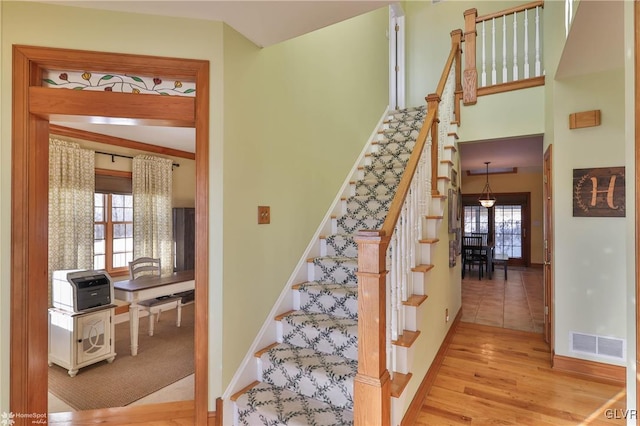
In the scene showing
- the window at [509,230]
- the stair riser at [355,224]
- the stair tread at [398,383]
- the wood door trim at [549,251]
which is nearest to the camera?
the stair tread at [398,383]

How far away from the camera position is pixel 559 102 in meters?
2.79

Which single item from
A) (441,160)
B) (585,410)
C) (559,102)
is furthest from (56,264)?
(559,102)

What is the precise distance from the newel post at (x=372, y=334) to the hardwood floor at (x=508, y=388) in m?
0.75

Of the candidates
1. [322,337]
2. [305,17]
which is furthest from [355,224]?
[305,17]

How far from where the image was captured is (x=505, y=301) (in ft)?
16.7

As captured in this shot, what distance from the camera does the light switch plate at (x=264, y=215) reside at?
92.7 inches

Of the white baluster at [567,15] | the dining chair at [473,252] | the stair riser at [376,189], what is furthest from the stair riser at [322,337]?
the dining chair at [473,252]

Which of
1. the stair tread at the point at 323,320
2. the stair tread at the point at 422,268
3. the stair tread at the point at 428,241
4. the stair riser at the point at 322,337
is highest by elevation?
the stair tread at the point at 428,241

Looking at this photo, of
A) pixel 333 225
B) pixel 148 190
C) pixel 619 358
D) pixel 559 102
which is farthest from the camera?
pixel 148 190

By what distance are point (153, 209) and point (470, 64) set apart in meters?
4.87

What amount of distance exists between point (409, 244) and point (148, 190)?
4.27 m

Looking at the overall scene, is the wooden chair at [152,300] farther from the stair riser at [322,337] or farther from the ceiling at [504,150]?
the ceiling at [504,150]

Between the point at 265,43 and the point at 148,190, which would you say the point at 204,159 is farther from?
the point at 148,190

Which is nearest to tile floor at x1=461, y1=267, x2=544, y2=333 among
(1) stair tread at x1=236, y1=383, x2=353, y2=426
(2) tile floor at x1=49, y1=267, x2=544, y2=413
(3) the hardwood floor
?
(2) tile floor at x1=49, y1=267, x2=544, y2=413
